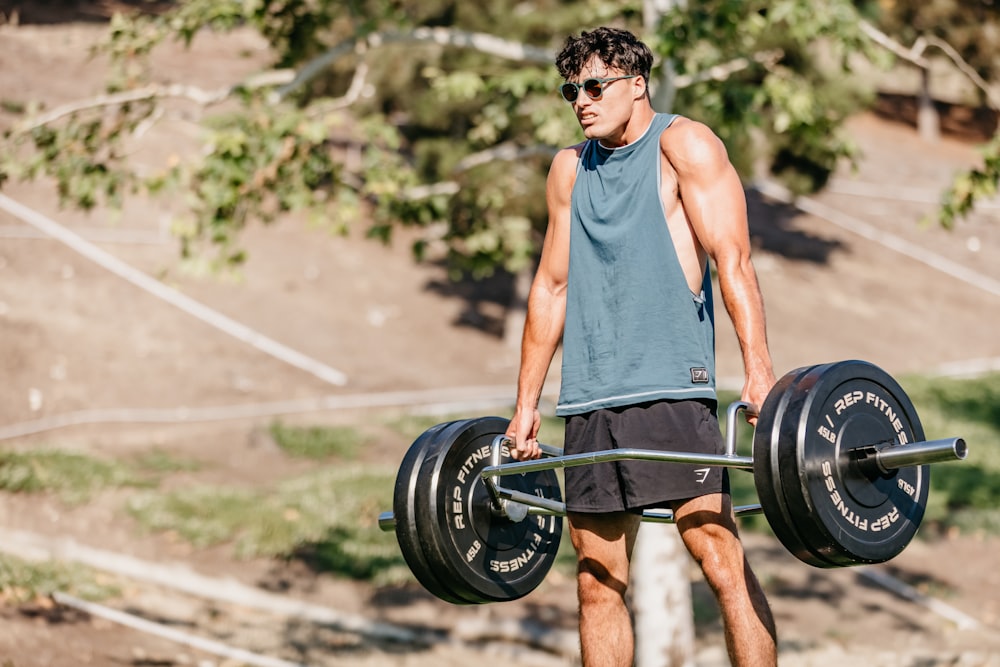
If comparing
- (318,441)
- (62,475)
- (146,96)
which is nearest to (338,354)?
(318,441)

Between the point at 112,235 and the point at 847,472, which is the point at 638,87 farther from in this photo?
the point at 112,235

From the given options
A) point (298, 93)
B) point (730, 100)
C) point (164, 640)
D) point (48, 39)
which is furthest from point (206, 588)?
point (48, 39)

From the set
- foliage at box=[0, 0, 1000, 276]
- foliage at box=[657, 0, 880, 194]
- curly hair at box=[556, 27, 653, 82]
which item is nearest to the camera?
curly hair at box=[556, 27, 653, 82]

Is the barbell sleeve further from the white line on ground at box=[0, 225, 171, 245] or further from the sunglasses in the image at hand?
the white line on ground at box=[0, 225, 171, 245]

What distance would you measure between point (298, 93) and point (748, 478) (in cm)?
592

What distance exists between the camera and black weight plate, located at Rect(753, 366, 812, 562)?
3.02 metres

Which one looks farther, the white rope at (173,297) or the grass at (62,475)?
the white rope at (173,297)

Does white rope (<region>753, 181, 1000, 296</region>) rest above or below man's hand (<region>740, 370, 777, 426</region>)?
above

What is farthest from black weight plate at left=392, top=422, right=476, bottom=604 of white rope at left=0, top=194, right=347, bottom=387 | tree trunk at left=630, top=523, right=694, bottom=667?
white rope at left=0, top=194, right=347, bottom=387

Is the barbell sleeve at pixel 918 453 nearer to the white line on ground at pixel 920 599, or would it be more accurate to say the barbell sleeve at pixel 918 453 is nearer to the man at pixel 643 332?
the man at pixel 643 332

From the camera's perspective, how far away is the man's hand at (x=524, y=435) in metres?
3.70

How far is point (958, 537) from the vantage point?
407 inches

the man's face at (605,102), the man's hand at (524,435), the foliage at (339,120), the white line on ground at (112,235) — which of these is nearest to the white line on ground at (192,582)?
the foliage at (339,120)

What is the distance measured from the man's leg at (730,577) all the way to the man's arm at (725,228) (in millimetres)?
337
